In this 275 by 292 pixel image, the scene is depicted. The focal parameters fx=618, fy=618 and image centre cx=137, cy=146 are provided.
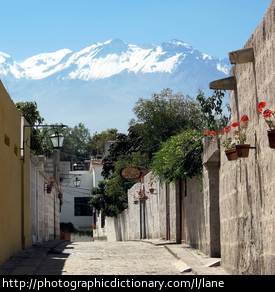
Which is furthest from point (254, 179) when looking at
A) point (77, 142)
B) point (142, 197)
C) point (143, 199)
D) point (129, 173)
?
point (77, 142)

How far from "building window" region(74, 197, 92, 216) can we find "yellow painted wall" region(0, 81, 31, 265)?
39.8 m

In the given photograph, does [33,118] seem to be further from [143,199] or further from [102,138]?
[102,138]

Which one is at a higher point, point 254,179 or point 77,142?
point 77,142

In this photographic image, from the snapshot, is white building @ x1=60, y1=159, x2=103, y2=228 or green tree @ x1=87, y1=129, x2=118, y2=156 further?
green tree @ x1=87, y1=129, x2=118, y2=156

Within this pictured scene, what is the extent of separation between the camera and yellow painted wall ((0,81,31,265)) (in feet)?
40.3

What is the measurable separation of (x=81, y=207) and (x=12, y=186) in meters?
43.6

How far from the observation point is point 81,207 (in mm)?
57156

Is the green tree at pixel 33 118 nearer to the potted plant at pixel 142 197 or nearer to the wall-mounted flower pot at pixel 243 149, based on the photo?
the potted plant at pixel 142 197

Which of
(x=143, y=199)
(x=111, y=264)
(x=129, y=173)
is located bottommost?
(x=111, y=264)

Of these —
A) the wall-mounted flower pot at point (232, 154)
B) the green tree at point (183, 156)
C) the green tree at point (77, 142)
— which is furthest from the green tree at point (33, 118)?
the green tree at point (77, 142)

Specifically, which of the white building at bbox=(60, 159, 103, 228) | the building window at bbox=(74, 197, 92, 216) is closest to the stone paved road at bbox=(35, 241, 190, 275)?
the white building at bbox=(60, 159, 103, 228)

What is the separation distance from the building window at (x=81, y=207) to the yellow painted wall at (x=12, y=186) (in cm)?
3981

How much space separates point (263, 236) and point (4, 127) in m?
6.66

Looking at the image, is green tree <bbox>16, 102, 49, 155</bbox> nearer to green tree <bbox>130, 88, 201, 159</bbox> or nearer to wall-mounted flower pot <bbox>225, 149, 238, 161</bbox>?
green tree <bbox>130, 88, 201, 159</bbox>
